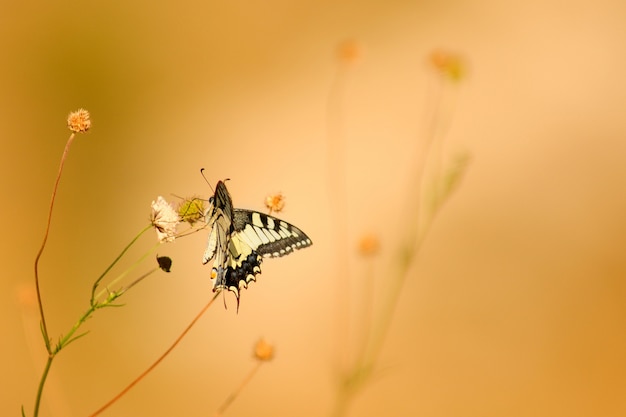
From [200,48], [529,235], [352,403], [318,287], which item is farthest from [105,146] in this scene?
[529,235]

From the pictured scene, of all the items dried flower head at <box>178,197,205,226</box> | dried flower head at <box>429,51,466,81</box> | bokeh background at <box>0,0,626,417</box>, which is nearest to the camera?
dried flower head at <box>178,197,205,226</box>

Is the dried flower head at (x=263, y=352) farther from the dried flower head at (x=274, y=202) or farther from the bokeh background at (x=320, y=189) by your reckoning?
the bokeh background at (x=320, y=189)

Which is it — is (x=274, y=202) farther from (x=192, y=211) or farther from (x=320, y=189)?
(x=320, y=189)

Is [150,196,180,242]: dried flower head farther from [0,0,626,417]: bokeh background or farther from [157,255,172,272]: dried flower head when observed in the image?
[0,0,626,417]: bokeh background

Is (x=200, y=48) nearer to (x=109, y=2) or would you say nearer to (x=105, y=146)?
(x=109, y=2)

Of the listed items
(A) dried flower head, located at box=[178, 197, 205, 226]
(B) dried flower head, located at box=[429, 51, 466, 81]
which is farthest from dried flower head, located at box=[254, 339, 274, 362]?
(B) dried flower head, located at box=[429, 51, 466, 81]
